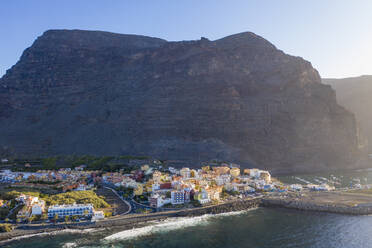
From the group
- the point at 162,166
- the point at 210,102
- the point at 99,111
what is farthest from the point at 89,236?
the point at 99,111

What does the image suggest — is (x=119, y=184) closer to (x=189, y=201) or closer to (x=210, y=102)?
(x=189, y=201)

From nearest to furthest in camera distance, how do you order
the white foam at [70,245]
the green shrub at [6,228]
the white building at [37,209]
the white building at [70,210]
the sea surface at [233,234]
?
the white foam at [70,245], the sea surface at [233,234], the green shrub at [6,228], the white building at [70,210], the white building at [37,209]

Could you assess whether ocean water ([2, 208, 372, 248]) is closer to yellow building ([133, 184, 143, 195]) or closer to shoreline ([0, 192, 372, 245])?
shoreline ([0, 192, 372, 245])

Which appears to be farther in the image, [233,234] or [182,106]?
[182,106]

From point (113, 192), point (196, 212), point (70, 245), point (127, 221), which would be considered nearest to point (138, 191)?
point (113, 192)

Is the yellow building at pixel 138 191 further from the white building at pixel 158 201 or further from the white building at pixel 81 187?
the white building at pixel 81 187

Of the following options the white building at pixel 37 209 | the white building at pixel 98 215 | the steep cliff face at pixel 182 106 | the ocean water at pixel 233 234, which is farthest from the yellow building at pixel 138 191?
the steep cliff face at pixel 182 106

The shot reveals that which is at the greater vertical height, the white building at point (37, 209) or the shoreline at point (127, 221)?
the white building at point (37, 209)

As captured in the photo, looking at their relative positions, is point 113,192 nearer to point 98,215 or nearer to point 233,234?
point 98,215
